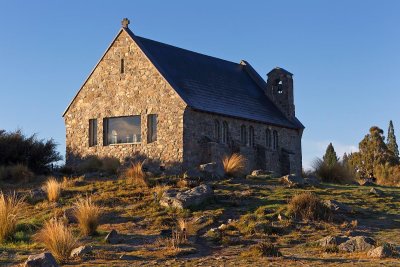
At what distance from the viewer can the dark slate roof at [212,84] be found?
106ft

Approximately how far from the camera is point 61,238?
15.1 metres

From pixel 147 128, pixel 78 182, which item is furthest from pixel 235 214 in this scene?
pixel 147 128

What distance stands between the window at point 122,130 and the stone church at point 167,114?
5 centimetres

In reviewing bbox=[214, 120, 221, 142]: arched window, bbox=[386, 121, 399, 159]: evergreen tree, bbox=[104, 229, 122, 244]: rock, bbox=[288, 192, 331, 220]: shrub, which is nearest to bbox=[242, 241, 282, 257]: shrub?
bbox=[104, 229, 122, 244]: rock

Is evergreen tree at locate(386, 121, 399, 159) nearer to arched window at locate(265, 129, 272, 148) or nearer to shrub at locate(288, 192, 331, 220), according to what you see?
arched window at locate(265, 129, 272, 148)

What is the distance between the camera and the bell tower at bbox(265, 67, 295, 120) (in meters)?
39.0

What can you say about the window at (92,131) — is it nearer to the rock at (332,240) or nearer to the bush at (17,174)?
the bush at (17,174)

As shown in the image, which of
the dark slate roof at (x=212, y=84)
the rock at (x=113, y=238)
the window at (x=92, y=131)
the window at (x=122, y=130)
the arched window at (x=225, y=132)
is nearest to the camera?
the rock at (x=113, y=238)

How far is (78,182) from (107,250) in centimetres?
1186

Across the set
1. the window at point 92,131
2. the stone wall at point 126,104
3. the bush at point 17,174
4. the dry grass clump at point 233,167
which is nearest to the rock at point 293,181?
the dry grass clump at point 233,167

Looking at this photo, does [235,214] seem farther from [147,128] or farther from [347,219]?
[147,128]

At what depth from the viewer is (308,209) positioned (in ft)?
65.5

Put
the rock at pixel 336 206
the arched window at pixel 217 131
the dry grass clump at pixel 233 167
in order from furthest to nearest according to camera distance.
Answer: the arched window at pixel 217 131, the dry grass clump at pixel 233 167, the rock at pixel 336 206

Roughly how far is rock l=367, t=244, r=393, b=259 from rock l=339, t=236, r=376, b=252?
60cm
